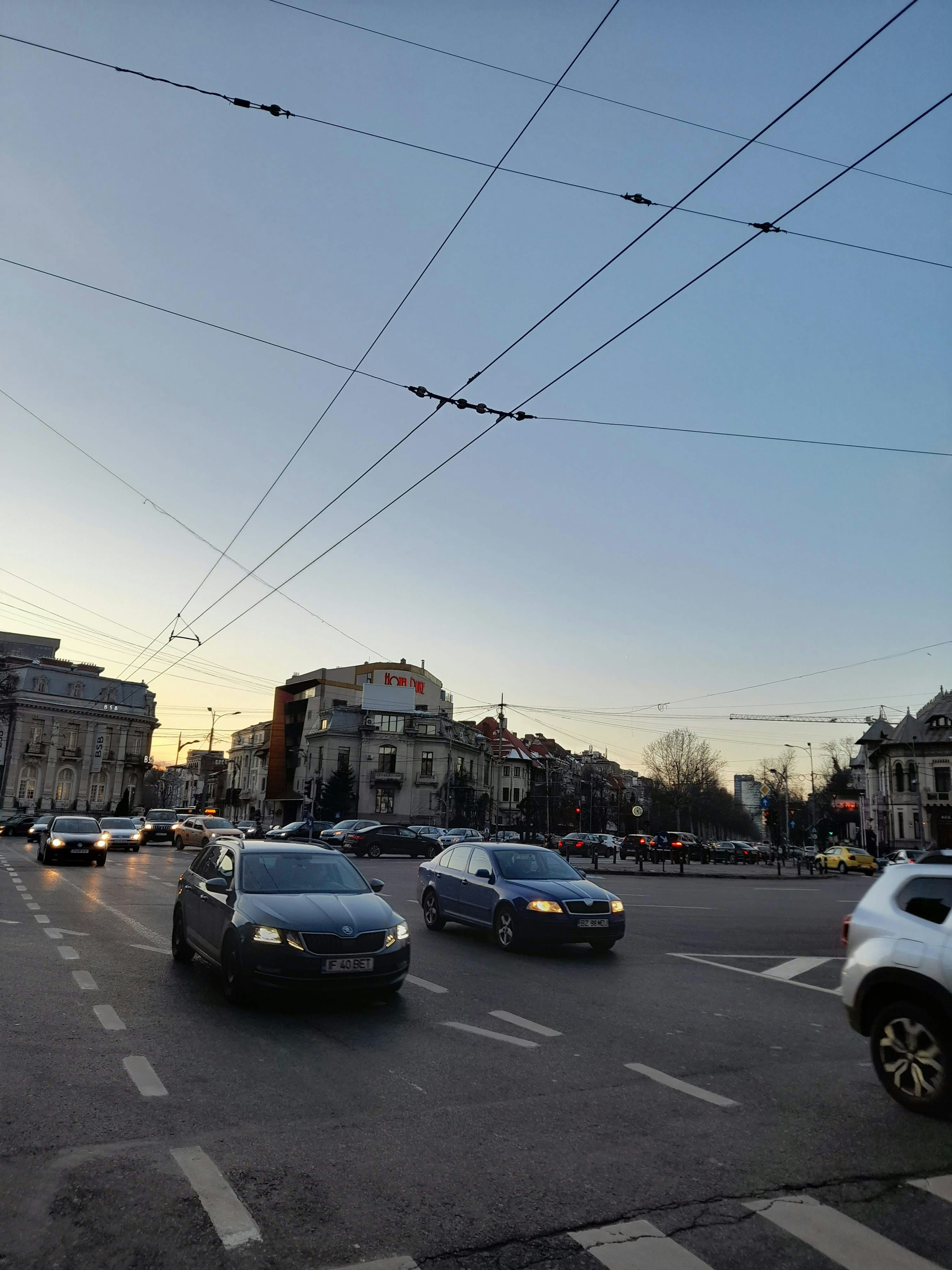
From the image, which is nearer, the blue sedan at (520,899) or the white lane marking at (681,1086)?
the white lane marking at (681,1086)

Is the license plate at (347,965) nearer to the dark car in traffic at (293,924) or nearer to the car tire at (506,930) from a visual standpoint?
the dark car in traffic at (293,924)

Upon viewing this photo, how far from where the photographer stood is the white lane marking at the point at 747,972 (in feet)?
33.4

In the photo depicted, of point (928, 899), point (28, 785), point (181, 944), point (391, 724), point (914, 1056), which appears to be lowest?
point (181, 944)

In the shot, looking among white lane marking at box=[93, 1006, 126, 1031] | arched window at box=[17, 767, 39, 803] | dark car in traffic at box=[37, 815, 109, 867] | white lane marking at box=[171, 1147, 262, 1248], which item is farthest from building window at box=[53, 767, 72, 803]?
white lane marking at box=[171, 1147, 262, 1248]

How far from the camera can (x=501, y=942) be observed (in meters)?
12.4

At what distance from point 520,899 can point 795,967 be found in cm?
381

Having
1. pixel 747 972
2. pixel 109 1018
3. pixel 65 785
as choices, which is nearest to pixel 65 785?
pixel 65 785

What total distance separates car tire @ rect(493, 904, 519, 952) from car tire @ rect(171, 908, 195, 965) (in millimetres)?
4240

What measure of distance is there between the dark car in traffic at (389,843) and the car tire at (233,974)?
33.5m

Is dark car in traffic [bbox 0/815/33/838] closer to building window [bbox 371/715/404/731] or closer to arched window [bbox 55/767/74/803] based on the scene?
building window [bbox 371/715/404/731]

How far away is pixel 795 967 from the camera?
1193cm

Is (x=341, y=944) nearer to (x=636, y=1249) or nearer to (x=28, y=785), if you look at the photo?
(x=636, y=1249)

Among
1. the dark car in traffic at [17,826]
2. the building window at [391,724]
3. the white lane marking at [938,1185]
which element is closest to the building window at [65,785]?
the building window at [391,724]

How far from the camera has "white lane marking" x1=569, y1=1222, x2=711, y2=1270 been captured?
11.5 feet
